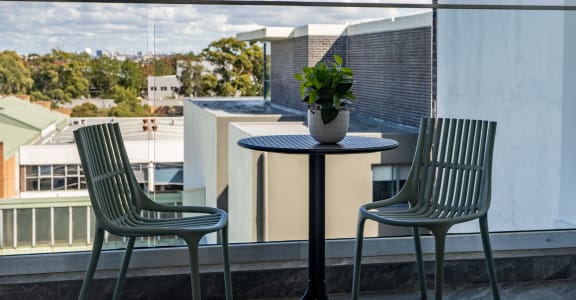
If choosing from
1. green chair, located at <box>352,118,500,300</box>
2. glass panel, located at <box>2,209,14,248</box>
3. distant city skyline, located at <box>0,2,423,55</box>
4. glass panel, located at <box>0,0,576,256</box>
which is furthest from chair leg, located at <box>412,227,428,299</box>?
glass panel, located at <box>2,209,14,248</box>

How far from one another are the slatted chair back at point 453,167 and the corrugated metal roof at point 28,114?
171 cm

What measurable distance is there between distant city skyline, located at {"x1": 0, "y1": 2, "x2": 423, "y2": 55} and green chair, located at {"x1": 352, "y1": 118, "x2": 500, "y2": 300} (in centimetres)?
104

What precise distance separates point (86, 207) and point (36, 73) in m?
0.68

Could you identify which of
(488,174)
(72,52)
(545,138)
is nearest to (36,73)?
(72,52)

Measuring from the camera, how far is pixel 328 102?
3.40 metres

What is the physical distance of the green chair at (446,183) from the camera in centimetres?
346

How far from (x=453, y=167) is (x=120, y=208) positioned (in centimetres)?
153

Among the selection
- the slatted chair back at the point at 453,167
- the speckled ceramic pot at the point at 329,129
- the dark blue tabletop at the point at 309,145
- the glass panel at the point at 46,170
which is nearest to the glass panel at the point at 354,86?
the glass panel at the point at 46,170

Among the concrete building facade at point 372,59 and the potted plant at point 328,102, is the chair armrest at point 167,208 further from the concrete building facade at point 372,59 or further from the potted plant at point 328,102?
the concrete building facade at point 372,59

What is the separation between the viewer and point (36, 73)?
373 cm

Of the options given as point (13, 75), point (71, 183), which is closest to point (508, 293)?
point (71, 183)

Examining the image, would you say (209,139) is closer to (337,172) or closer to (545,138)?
(337,172)

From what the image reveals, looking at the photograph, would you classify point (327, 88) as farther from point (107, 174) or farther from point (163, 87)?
point (107, 174)

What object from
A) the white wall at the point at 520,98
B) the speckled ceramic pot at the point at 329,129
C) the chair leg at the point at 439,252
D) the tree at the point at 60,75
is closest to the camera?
the chair leg at the point at 439,252
